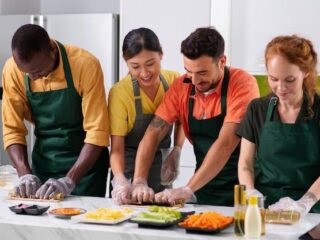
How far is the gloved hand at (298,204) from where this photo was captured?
2.32 metres

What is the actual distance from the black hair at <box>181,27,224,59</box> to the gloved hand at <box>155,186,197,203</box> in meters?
0.56

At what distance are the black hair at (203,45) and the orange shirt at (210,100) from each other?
0.55 ft

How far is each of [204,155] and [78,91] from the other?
2.12ft

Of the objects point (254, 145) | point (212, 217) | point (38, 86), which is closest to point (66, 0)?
point (38, 86)

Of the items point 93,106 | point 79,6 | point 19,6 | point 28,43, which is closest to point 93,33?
point 79,6

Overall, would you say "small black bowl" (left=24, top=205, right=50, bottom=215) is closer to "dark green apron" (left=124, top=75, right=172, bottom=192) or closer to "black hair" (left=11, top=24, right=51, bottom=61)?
"black hair" (left=11, top=24, right=51, bottom=61)

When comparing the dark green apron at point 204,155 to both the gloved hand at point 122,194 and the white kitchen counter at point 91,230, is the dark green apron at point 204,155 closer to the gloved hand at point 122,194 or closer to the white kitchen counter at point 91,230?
the gloved hand at point 122,194

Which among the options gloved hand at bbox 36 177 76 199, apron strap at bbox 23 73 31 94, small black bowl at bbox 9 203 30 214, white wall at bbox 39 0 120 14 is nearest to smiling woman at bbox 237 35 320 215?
gloved hand at bbox 36 177 76 199

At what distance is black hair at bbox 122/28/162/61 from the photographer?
9.36 feet

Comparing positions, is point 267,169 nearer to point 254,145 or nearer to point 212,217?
point 254,145

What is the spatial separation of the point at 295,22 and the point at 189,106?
132 centimetres

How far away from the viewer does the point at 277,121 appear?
2578mm

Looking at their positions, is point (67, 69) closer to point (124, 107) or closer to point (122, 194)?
point (124, 107)

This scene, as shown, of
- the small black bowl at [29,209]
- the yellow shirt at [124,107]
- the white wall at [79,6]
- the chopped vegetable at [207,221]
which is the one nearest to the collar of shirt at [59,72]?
the yellow shirt at [124,107]
